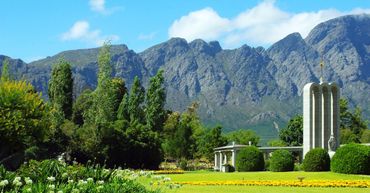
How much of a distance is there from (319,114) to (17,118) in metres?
22.7

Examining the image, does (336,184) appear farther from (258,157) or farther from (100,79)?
(100,79)

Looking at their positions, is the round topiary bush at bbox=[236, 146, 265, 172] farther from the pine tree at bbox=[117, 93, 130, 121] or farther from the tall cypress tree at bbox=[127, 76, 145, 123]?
the pine tree at bbox=[117, 93, 130, 121]

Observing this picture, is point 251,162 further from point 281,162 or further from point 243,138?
point 243,138

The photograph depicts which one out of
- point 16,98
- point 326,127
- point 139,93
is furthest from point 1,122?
point 139,93

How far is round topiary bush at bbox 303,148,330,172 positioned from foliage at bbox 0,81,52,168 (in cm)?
1794

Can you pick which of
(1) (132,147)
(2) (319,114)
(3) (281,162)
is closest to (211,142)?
(1) (132,147)

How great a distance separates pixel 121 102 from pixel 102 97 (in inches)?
A: 391

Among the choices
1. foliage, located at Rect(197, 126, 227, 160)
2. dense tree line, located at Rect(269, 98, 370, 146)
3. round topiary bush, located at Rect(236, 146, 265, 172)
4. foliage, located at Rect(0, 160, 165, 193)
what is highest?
dense tree line, located at Rect(269, 98, 370, 146)

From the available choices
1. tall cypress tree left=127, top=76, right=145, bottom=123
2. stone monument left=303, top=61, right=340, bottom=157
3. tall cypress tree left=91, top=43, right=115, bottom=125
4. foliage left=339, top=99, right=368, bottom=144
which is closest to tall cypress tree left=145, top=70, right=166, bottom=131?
tall cypress tree left=127, top=76, right=145, bottom=123

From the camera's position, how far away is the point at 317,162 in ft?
124

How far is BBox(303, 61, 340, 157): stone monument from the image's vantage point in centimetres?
4556

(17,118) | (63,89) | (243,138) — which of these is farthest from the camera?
(243,138)

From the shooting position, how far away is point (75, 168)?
36.5 ft

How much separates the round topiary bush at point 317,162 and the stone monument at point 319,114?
7352 mm
